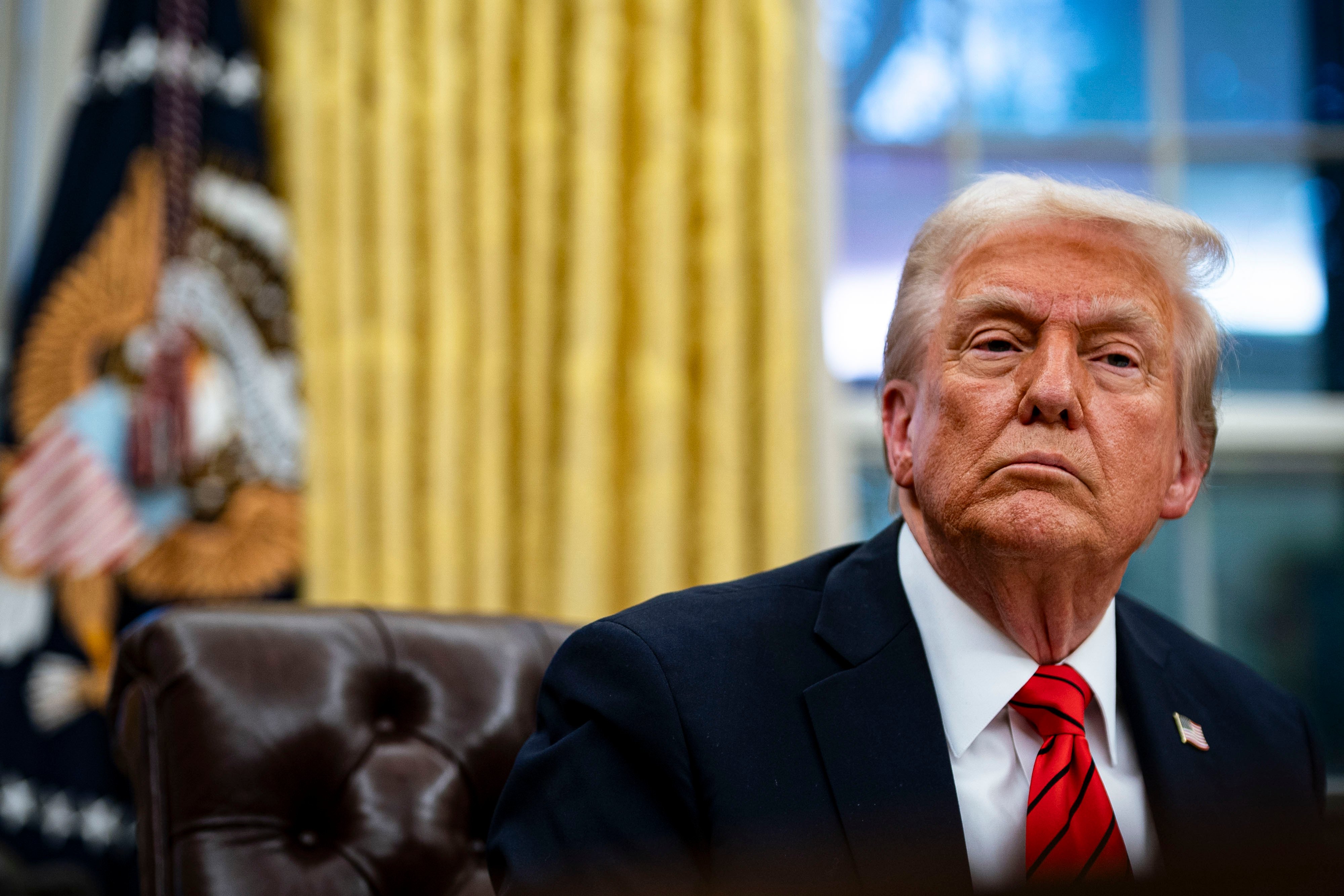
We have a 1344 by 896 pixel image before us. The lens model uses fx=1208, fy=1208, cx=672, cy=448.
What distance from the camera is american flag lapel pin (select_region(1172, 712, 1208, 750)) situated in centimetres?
116

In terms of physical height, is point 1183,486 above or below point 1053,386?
below

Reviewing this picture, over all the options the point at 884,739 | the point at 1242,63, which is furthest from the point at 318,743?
the point at 1242,63

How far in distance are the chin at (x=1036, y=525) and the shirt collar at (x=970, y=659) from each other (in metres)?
0.10

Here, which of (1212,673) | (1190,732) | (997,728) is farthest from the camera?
(1212,673)

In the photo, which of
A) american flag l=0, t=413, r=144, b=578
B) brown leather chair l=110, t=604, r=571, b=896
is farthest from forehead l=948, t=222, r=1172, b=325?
american flag l=0, t=413, r=144, b=578

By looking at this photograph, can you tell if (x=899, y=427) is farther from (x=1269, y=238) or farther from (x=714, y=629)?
(x=1269, y=238)

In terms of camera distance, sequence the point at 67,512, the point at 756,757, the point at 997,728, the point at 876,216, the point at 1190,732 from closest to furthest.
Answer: the point at 756,757 → the point at 997,728 → the point at 1190,732 → the point at 67,512 → the point at 876,216

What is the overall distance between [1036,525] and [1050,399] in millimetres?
109

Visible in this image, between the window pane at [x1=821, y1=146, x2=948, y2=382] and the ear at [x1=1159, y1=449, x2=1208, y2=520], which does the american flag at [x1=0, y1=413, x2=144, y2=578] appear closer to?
the window pane at [x1=821, y1=146, x2=948, y2=382]

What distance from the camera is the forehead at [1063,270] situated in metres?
1.07

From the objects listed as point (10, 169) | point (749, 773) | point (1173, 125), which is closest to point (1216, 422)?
point (749, 773)

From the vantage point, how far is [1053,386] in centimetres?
103

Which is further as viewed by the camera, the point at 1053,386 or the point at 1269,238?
the point at 1269,238

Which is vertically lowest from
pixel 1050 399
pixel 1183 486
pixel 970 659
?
pixel 970 659
